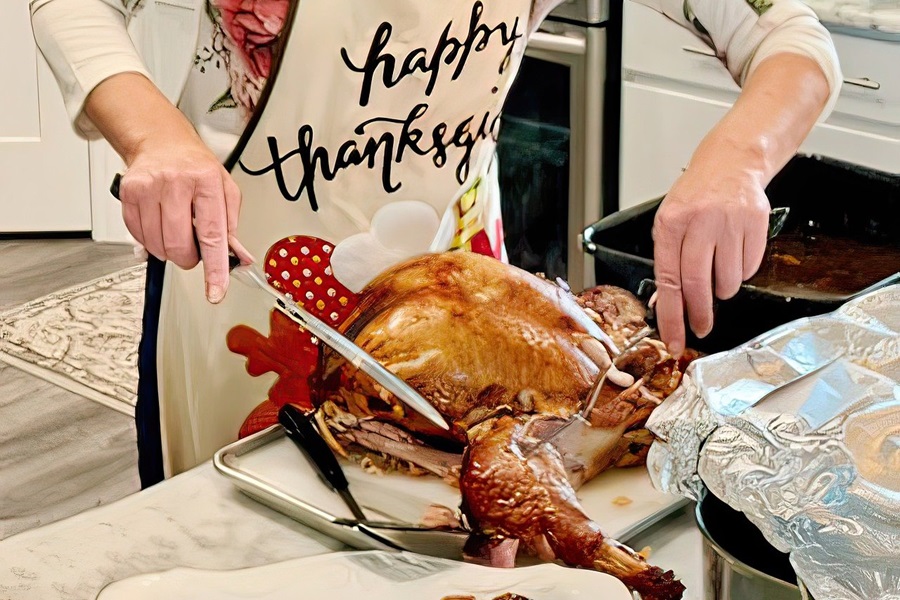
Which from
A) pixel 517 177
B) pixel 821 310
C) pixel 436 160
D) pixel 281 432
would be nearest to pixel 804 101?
pixel 821 310

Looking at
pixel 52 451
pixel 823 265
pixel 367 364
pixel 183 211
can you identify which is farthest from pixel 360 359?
pixel 52 451

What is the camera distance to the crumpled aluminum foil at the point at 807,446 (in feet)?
1.02

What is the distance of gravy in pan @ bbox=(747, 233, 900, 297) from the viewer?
668 millimetres

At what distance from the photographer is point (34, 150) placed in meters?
2.22

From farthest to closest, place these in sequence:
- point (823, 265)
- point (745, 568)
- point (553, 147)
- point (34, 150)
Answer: point (34, 150), point (553, 147), point (823, 265), point (745, 568)

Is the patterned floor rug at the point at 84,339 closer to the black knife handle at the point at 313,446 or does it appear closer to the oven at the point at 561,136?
the oven at the point at 561,136

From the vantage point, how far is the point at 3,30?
2080 mm

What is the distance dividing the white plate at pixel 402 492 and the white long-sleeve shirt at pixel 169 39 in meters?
0.21

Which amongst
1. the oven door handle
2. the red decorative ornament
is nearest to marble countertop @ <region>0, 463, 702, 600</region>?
the red decorative ornament

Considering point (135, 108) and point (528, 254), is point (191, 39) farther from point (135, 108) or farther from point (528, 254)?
point (528, 254)

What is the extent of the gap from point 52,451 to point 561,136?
3.22 ft

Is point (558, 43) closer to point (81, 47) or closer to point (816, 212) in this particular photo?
point (816, 212)

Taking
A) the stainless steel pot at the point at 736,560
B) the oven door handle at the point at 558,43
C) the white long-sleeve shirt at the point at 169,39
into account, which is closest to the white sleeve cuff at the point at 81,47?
the white long-sleeve shirt at the point at 169,39

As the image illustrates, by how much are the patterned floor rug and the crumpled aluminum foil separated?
1.39 meters
